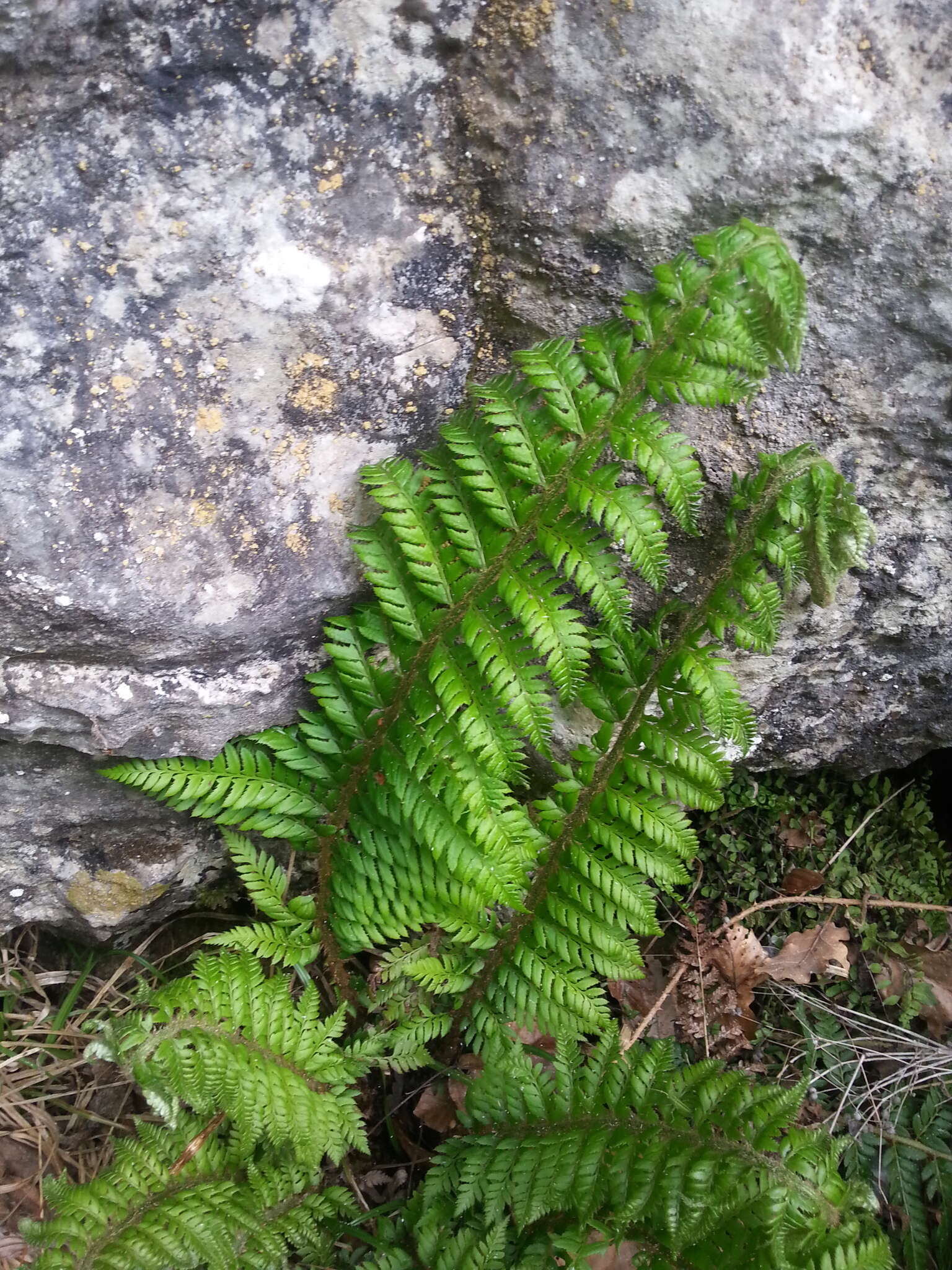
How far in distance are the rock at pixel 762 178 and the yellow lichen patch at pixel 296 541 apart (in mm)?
833

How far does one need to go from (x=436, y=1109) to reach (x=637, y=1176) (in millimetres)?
991

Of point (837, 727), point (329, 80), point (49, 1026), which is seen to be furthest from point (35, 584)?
point (837, 727)

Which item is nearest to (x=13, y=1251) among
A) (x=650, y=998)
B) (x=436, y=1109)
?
(x=436, y=1109)

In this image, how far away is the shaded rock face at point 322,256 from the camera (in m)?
2.14

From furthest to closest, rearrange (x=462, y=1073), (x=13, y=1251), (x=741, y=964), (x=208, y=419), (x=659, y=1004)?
1. (x=741, y=964)
2. (x=659, y=1004)
3. (x=462, y=1073)
4. (x=13, y=1251)
5. (x=208, y=419)

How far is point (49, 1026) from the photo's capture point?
296 cm

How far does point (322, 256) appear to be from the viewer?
2338 mm

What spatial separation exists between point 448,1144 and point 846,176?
2.86m

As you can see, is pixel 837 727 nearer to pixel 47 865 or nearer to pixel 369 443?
pixel 369 443

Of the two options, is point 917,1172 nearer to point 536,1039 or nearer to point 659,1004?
point 659,1004

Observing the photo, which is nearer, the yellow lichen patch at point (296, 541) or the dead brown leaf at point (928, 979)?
the yellow lichen patch at point (296, 541)

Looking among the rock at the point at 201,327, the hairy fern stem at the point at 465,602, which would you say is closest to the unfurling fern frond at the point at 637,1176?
the hairy fern stem at the point at 465,602

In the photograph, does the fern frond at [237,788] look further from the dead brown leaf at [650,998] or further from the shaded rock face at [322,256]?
the dead brown leaf at [650,998]

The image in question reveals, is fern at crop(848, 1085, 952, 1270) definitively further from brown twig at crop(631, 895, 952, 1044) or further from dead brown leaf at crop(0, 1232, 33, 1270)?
dead brown leaf at crop(0, 1232, 33, 1270)
